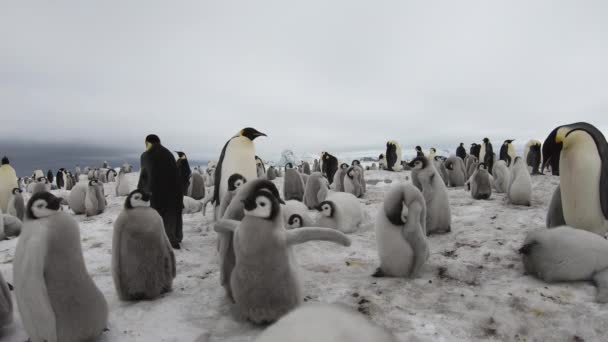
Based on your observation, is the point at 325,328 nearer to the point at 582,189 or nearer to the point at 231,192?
the point at 231,192

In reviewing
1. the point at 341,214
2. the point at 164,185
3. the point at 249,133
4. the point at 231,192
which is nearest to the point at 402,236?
the point at 231,192

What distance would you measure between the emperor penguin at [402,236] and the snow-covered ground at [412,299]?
0.46ft

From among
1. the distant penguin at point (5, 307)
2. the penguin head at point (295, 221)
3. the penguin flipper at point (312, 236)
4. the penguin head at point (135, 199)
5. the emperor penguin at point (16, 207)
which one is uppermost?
the penguin head at point (135, 199)

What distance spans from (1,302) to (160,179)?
258 cm

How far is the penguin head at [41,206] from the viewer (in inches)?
94.8

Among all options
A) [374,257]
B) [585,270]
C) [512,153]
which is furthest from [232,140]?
[512,153]

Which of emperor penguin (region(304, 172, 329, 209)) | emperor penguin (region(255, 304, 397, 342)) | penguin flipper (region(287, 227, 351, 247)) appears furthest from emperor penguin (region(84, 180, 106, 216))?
emperor penguin (region(255, 304, 397, 342))

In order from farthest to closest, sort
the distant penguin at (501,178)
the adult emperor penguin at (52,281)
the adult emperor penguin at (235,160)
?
1. the distant penguin at (501,178)
2. the adult emperor penguin at (235,160)
3. the adult emperor penguin at (52,281)

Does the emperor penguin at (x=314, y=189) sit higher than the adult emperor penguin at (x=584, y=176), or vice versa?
the adult emperor penguin at (x=584, y=176)

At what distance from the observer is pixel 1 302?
2.66 meters

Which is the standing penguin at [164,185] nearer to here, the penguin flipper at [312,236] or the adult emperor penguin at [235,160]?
the adult emperor penguin at [235,160]

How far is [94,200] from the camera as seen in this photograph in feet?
28.8

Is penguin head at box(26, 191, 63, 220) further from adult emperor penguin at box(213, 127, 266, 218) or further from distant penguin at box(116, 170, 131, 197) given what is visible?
distant penguin at box(116, 170, 131, 197)

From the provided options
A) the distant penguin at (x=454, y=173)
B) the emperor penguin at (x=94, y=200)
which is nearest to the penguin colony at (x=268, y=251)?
the emperor penguin at (x=94, y=200)
